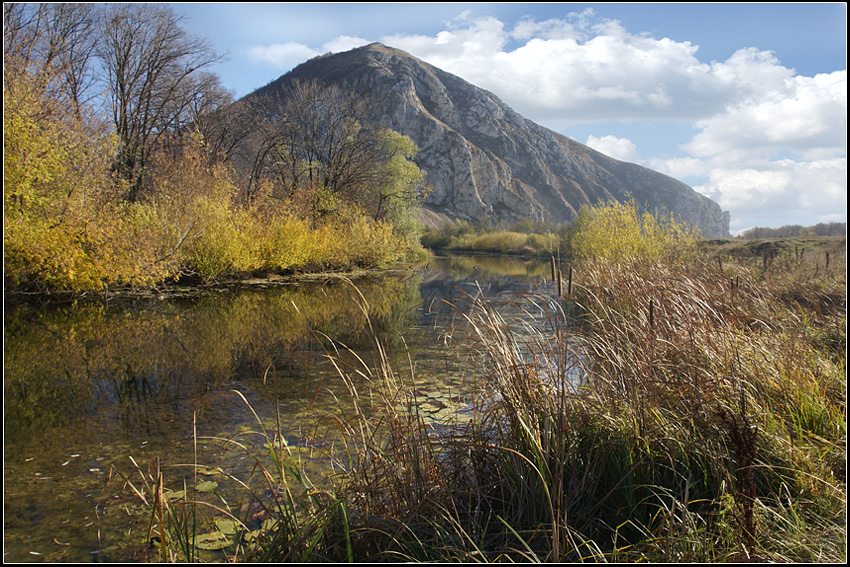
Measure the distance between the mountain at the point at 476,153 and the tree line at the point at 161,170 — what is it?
66106 mm

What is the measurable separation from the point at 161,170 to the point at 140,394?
68.5 ft

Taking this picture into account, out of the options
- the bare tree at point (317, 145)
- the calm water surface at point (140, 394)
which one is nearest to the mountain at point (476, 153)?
the bare tree at point (317, 145)

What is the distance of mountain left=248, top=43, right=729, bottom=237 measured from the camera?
114375 mm

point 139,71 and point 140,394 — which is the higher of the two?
point 139,71

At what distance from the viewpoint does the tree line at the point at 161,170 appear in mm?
10742

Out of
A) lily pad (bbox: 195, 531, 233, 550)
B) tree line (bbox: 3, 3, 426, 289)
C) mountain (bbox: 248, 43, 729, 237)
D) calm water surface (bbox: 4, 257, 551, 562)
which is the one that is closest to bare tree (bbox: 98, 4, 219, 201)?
tree line (bbox: 3, 3, 426, 289)

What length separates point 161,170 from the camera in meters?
23.4

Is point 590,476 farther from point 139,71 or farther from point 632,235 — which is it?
point 139,71

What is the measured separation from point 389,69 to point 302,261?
381ft

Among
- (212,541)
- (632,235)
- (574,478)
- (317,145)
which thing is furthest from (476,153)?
(212,541)

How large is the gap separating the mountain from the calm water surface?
291 ft

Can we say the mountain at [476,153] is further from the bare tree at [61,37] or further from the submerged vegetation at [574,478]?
the submerged vegetation at [574,478]

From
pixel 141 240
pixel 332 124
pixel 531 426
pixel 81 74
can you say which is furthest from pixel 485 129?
pixel 531 426

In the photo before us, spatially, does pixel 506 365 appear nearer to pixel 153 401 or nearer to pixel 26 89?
pixel 153 401
